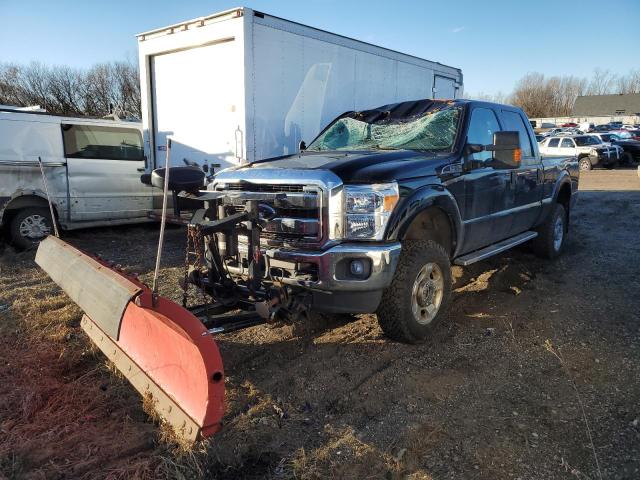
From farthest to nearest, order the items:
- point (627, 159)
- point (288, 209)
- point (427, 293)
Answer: point (627, 159), point (427, 293), point (288, 209)

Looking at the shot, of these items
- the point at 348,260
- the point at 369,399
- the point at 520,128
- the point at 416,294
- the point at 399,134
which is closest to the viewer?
the point at 369,399

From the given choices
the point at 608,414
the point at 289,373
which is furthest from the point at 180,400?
the point at 608,414

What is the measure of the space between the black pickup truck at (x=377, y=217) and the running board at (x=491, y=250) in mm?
23

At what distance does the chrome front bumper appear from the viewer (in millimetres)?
3467

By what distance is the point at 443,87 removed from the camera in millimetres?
9664

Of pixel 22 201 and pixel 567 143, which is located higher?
pixel 567 143

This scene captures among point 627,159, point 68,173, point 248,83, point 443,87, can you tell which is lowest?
point 627,159

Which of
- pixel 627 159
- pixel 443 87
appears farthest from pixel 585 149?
pixel 443 87

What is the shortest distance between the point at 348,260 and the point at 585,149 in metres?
24.5

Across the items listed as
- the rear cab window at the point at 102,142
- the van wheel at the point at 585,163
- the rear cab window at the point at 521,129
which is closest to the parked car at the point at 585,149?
the van wheel at the point at 585,163

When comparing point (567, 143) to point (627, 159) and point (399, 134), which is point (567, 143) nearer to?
point (627, 159)

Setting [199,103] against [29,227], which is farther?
[29,227]

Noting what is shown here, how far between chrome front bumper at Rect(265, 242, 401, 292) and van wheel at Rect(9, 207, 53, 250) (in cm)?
569

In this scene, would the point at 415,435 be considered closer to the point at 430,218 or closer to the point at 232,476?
the point at 232,476
